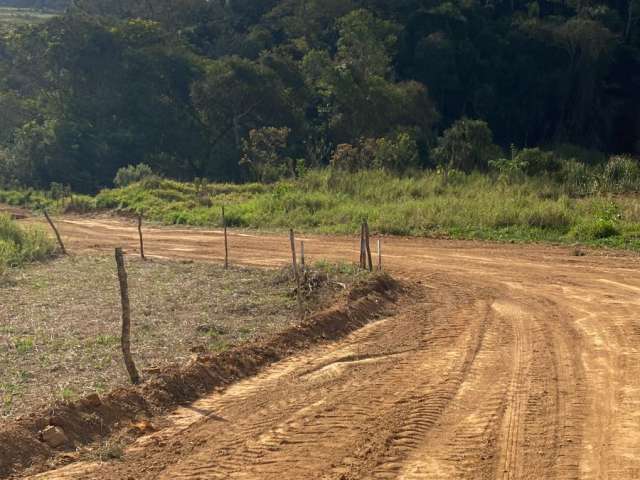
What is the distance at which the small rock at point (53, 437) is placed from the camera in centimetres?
755

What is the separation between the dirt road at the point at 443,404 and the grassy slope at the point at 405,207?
6.42 metres

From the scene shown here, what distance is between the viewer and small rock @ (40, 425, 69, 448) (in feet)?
24.8

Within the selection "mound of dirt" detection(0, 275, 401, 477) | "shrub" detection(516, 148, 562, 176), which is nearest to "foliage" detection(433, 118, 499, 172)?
"shrub" detection(516, 148, 562, 176)

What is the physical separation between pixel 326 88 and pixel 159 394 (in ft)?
113

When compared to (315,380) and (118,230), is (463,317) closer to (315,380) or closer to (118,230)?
(315,380)

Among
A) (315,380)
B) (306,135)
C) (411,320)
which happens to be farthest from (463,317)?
(306,135)

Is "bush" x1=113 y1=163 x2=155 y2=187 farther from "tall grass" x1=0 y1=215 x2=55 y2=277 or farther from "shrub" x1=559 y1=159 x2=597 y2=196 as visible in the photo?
"shrub" x1=559 y1=159 x2=597 y2=196

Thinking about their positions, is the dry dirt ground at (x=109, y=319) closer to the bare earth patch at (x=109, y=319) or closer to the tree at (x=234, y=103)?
the bare earth patch at (x=109, y=319)

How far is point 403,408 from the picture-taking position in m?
8.41

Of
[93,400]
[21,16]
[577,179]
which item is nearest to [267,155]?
[577,179]

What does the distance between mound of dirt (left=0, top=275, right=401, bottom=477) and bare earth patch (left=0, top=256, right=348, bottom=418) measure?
0.41 meters

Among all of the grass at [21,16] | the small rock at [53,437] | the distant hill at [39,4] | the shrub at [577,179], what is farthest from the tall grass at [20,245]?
the distant hill at [39,4]

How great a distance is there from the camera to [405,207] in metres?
23.6

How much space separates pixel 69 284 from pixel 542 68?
3610 centimetres
